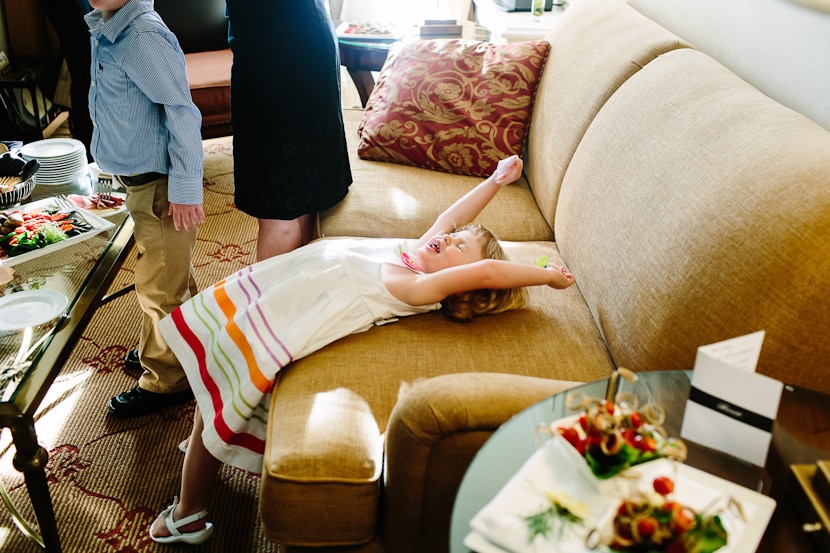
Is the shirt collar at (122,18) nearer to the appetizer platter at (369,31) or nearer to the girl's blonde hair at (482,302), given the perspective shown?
the girl's blonde hair at (482,302)

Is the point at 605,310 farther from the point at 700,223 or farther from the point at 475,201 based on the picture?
the point at 475,201

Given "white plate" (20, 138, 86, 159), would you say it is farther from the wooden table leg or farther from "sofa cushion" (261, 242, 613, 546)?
"sofa cushion" (261, 242, 613, 546)

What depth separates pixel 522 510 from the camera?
770 mm

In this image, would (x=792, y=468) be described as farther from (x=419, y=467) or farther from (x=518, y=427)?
(x=419, y=467)

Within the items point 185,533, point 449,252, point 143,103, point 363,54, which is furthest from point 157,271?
point 363,54

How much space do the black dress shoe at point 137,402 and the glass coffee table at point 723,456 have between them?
1.19 meters

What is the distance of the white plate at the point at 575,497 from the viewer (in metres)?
0.74

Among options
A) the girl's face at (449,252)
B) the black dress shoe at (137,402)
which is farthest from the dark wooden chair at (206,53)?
the girl's face at (449,252)

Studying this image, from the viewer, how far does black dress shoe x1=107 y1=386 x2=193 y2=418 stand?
5.95ft

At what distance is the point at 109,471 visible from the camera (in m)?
1.67

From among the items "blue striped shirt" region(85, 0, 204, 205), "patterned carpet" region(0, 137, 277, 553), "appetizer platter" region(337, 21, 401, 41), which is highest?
"blue striped shirt" region(85, 0, 204, 205)

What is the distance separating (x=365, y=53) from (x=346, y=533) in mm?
2150

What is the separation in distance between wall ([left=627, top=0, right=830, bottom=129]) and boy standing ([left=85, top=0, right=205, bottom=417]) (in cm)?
130

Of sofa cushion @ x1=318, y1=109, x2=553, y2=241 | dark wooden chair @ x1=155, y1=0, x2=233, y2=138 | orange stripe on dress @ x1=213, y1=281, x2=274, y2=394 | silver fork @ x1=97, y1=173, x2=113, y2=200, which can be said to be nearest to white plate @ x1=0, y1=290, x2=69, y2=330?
orange stripe on dress @ x1=213, y1=281, x2=274, y2=394
